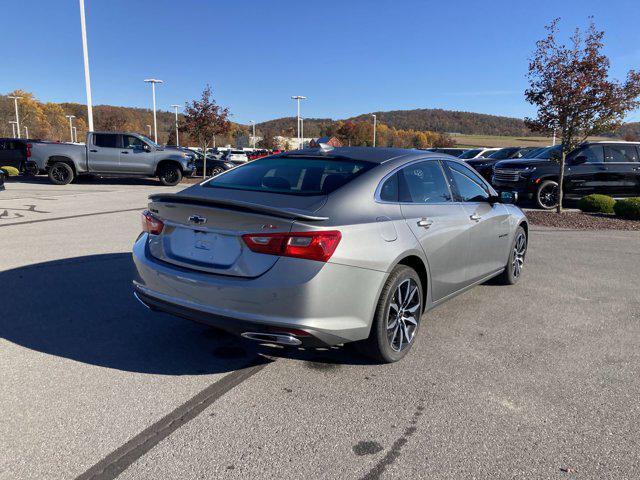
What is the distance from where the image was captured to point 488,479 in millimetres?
2461

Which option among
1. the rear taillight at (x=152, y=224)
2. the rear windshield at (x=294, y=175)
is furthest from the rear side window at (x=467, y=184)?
the rear taillight at (x=152, y=224)

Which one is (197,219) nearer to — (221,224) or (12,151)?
(221,224)

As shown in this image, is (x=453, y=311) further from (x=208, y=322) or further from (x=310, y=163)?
(x=208, y=322)

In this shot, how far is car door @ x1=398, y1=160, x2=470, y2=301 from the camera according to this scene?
3.92m

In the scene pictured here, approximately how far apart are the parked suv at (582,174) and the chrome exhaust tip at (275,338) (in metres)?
12.8

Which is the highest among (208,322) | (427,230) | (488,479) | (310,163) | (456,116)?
(456,116)

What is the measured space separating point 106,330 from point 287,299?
1.98 metres

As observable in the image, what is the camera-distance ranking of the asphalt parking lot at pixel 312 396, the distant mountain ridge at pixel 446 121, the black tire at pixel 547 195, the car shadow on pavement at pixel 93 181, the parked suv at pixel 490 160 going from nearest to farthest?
the asphalt parking lot at pixel 312 396
the black tire at pixel 547 195
the car shadow on pavement at pixel 93 181
the parked suv at pixel 490 160
the distant mountain ridge at pixel 446 121

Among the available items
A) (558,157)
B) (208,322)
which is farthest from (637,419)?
(558,157)

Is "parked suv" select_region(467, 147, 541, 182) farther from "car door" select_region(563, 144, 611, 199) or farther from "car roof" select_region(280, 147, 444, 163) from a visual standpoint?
"car roof" select_region(280, 147, 444, 163)

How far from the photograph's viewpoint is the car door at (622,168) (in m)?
14.6

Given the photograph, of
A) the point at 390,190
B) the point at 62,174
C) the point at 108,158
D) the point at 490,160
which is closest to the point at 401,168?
the point at 390,190

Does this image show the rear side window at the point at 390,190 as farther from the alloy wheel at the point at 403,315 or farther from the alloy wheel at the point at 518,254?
the alloy wheel at the point at 518,254

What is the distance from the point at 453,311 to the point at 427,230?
1437mm
